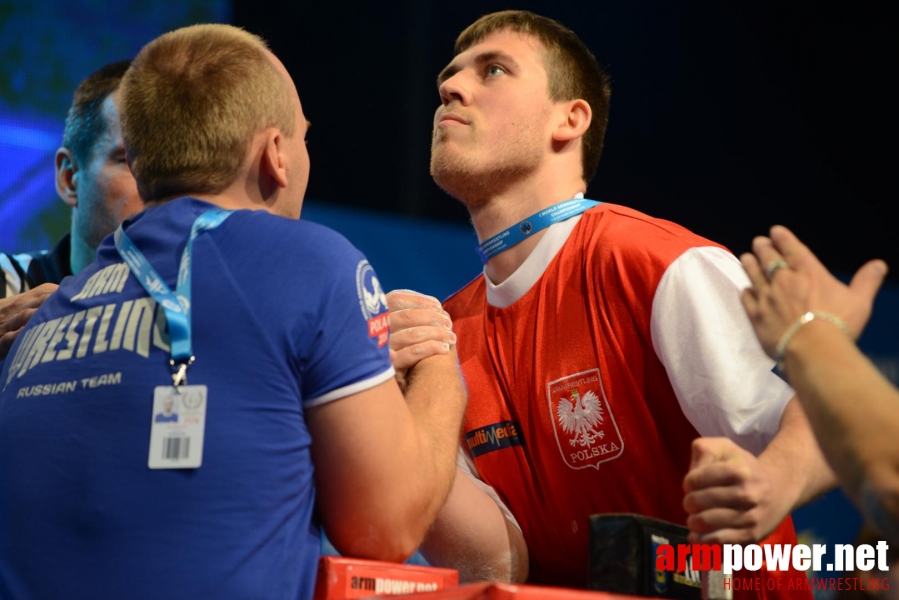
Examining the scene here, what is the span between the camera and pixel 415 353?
4.84 feet

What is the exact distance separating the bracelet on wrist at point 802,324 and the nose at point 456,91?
1467 millimetres

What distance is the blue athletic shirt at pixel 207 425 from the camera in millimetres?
1064

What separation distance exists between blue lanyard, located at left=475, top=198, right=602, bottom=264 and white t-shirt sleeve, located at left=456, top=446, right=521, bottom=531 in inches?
19.3

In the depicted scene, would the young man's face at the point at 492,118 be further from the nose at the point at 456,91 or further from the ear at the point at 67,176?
the ear at the point at 67,176

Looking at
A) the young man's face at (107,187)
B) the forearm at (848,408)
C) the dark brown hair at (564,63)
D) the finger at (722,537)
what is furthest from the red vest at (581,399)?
the young man's face at (107,187)

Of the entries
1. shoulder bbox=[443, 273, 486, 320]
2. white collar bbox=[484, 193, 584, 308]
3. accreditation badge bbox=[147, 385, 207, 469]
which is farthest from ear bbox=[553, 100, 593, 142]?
accreditation badge bbox=[147, 385, 207, 469]

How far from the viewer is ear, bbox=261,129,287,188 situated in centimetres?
130

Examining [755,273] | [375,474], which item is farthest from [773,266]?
[375,474]

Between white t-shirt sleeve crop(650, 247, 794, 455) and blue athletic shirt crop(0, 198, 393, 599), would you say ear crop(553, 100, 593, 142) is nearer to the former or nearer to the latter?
white t-shirt sleeve crop(650, 247, 794, 455)

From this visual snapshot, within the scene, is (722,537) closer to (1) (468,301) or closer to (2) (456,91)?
(1) (468,301)

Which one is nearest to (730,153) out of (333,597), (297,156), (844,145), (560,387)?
(844,145)

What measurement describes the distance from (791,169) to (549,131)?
2.31m

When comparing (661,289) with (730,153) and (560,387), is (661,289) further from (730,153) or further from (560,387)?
(730,153)

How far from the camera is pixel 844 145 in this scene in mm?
4293
